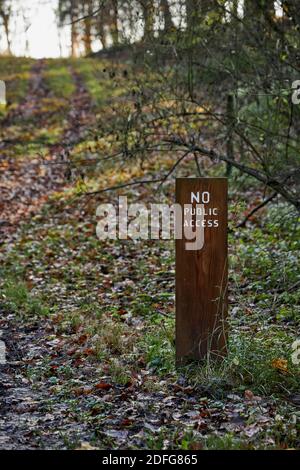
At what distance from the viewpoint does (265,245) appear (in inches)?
423

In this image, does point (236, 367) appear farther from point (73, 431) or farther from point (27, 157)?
point (27, 157)

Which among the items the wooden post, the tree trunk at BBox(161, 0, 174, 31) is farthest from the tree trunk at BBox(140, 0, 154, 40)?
the wooden post

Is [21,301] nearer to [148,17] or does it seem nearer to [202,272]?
[202,272]

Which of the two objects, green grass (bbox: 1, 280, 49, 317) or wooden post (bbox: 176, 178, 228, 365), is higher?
wooden post (bbox: 176, 178, 228, 365)

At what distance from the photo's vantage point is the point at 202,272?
6.20 meters

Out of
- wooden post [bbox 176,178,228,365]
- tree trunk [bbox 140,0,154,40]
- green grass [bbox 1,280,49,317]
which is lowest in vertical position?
green grass [bbox 1,280,49,317]

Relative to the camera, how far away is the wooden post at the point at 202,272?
6086mm

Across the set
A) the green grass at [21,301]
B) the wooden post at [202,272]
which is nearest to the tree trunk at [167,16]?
the green grass at [21,301]

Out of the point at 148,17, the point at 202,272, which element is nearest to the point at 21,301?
the point at 202,272

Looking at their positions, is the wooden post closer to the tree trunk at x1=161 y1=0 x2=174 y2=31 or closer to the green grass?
the green grass

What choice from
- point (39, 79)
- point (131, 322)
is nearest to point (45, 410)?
point (131, 322)

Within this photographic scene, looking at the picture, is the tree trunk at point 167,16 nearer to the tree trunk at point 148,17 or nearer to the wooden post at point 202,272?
the tree trunk at point 148,17

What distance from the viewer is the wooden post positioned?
6.09 metres

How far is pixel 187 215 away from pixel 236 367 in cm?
145
